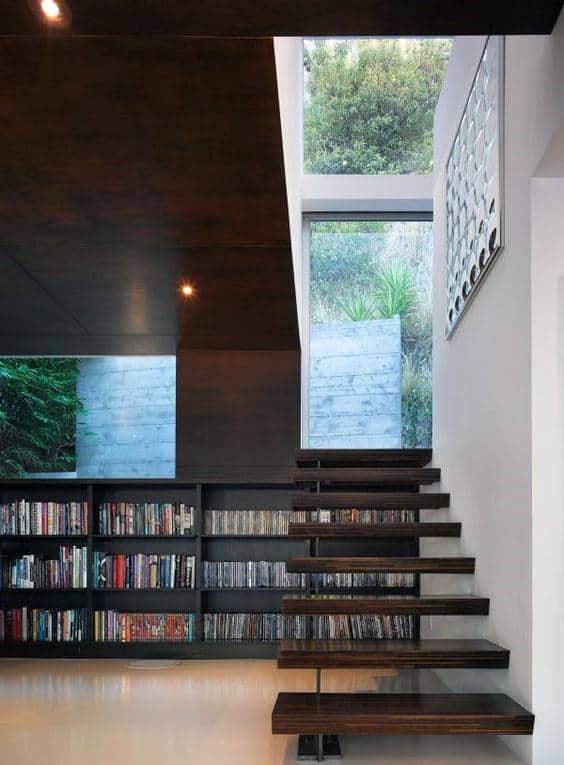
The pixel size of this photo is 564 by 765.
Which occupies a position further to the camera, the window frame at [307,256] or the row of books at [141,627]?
the window frame at [307,256]

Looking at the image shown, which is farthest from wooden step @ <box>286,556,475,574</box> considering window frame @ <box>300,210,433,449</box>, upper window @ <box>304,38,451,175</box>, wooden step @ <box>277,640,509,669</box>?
upper window @ <box>304,38,451,175</box>

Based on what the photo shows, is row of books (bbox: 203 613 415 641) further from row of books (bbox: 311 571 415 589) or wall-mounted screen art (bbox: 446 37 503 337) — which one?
wall-mounted screen art (bbox: 446 37 503 337)

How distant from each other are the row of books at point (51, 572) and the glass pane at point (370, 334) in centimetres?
225

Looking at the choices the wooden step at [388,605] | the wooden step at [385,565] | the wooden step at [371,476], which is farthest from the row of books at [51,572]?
the wooden step at [388,605]

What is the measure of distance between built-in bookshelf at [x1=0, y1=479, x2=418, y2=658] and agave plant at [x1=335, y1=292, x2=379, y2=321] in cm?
181

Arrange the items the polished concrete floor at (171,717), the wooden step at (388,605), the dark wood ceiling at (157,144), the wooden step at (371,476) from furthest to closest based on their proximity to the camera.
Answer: the wooden step at (371,476) → the wooden step at (388,605) → the polished concrete floor at (171,717) → the dark wood ceiling at (157,144)

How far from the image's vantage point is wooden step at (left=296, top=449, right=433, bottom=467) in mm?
6867

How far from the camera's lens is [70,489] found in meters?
7.41

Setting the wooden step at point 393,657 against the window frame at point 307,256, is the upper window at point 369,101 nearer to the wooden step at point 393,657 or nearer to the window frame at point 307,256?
the window frame at point 307,256

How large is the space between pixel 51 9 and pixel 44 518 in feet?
16.5

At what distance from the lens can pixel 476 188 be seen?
17.1 ft

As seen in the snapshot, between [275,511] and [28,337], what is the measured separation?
7.59 feet

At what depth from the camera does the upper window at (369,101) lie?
8.36 metres

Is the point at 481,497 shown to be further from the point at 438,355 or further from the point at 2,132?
the point at 2,132
